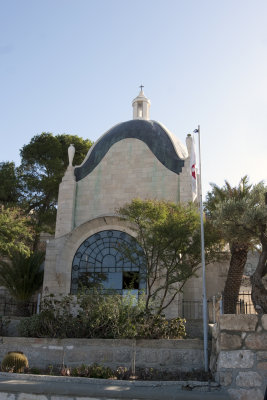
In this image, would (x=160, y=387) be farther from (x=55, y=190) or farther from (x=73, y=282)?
(x=55, y=190)

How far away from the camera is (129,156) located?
67.7 ft

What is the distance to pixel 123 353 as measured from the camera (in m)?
9.28

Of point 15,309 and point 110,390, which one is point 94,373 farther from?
point 15,309

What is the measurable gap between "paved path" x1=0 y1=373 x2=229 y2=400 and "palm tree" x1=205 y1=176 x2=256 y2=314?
568cm

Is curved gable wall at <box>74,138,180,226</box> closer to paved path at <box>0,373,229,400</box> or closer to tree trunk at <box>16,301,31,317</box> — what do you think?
tree trunk at <box>16,301,31,317</box>

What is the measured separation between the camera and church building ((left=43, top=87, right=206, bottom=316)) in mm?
17906

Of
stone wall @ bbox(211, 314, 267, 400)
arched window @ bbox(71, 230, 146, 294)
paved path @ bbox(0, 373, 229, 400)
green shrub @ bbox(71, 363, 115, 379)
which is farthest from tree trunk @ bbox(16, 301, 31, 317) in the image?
stone wall @ bbox(211, 314, 267, 400)

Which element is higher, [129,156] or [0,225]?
[129,156]

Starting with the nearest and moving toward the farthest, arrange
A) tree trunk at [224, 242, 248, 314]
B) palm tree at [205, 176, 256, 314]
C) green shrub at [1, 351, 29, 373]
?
1. green shrub at [1, 351, 29, 373]
2. palm tree at [205, 176, 256, 314]
3. tree trunk at [224, 242, 248, 314]

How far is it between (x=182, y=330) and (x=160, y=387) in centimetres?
411

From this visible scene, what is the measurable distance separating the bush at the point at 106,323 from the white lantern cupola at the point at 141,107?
55.0 feet

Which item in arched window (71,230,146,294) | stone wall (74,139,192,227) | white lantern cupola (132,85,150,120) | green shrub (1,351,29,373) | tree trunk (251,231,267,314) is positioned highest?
white lantern cupola (132,85,150,120)

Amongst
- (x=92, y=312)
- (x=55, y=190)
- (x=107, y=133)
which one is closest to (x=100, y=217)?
(x=107, y=133)

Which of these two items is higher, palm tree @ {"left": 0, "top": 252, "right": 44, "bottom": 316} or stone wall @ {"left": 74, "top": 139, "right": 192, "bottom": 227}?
stone wall @ {"left": 74, "top": 139, "right": 192, "bottom": 227}
